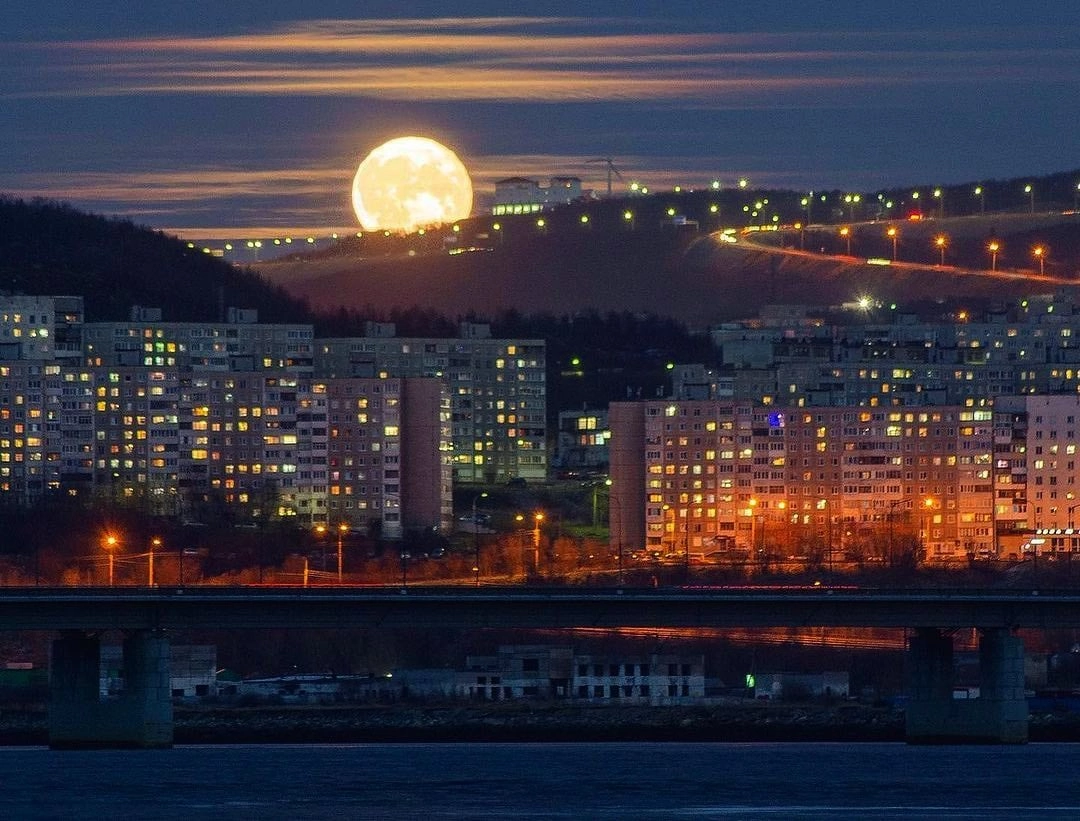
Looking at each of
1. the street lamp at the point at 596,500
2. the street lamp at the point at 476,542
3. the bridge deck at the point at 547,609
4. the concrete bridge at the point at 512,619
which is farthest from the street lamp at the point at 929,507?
the bridge deck at the point at 547,609

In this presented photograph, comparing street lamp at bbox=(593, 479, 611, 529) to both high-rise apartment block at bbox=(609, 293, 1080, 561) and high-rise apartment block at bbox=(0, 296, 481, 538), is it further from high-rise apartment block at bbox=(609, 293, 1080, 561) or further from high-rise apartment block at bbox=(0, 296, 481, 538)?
high-rise apartment block at bbox=(0, 296, 481, 538)

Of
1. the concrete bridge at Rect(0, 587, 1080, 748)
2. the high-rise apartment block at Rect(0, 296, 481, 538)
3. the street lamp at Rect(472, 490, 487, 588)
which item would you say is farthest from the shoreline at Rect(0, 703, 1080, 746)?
the high-rise apartment block at Rect(0, 296, 481, 538)

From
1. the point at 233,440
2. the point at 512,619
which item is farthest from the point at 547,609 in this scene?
the point at 233,440

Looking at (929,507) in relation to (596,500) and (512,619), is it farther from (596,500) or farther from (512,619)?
(512,619)

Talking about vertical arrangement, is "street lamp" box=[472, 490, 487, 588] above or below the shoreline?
above

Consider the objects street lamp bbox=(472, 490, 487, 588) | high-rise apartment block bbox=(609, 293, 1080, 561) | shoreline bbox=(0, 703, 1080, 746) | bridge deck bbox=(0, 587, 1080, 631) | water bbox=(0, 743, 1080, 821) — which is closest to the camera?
water bbox=(0, 743, 1080, 821)

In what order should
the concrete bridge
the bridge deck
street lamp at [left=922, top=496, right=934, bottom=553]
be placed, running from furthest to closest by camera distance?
street lamp at [left=922, top=496, right=934, bottom=553] < the bridge deck < the concrete bridge

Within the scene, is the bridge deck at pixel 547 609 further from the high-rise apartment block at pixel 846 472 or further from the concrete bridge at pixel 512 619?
the high-rise apartment block at pixel 846 472

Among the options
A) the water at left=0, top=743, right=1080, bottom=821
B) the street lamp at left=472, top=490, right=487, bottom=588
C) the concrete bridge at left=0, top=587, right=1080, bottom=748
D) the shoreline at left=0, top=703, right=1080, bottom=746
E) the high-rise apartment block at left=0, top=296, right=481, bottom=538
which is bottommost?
the water at left=0, top=743, right=1080, bottom=821
